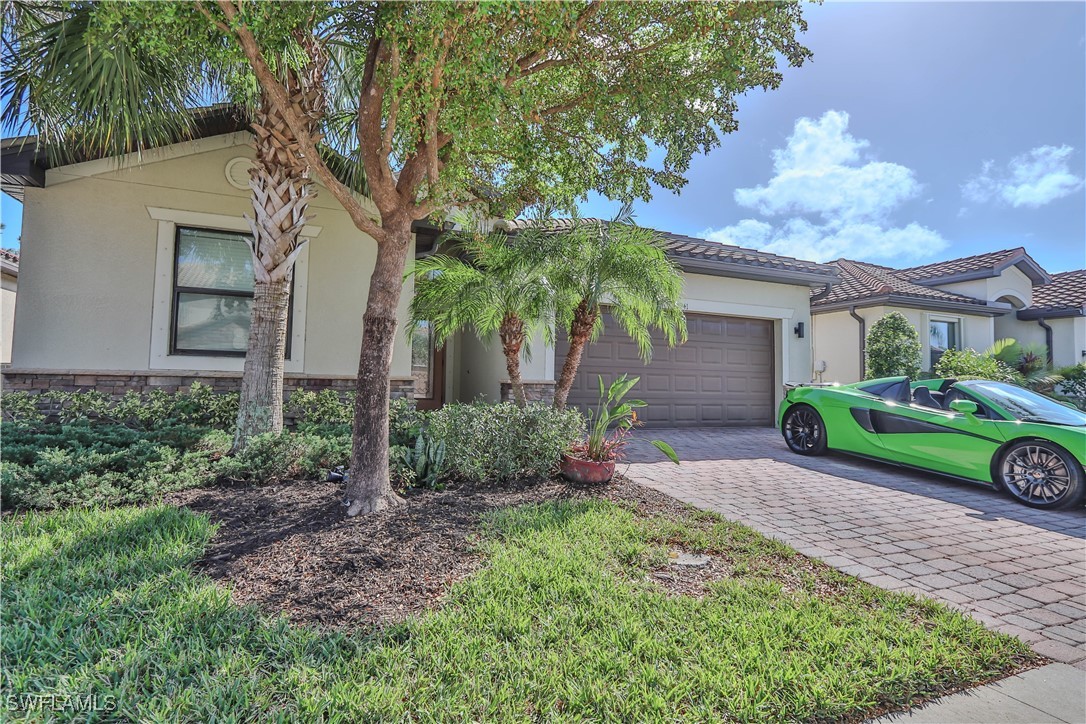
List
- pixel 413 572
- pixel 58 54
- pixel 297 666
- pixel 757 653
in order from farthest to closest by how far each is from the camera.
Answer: pixel 58 54 → pixel 413 572 → pixel 757 653 → pixel 297 666

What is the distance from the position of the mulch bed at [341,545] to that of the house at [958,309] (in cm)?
1059

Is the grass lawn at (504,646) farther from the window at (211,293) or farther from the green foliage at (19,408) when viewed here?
the window at (211,293)

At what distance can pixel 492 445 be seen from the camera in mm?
5133

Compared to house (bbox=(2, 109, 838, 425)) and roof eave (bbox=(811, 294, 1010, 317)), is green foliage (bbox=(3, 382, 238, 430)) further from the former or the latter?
roof eave (bbox=(811, 294, 1010, 317))

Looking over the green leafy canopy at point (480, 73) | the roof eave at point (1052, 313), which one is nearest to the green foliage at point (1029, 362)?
the roof eave at point (1052, 313)

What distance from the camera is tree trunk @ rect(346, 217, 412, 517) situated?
3980mm

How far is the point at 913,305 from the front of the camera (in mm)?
12250

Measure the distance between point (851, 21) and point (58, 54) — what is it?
7612 millimetres

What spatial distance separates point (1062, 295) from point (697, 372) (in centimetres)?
1244

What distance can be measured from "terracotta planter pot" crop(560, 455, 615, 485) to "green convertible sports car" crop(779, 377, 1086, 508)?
12.2 ft

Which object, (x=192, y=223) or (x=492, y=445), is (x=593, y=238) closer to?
(x=492, y=445)

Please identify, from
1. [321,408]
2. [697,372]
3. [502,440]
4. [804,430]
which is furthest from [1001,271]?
[321,408]

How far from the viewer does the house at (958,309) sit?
12.5 m

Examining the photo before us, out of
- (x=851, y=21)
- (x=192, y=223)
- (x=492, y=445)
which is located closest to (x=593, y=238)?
(x=492, y=445)
